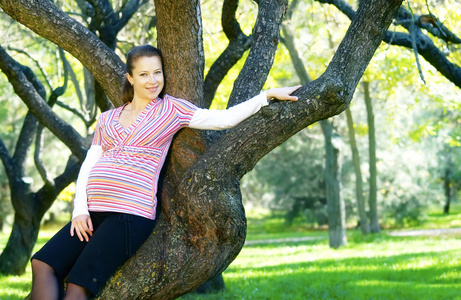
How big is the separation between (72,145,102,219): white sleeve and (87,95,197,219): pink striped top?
0.11 feet

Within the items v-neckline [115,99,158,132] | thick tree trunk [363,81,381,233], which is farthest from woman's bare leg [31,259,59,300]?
thick tree trunk [363,81,381,233]

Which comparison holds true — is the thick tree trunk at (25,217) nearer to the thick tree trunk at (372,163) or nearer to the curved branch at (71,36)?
the curved branch at (71,36)

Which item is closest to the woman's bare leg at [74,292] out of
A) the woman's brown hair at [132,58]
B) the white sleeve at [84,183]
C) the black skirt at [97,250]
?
the black skirt at [97,250]

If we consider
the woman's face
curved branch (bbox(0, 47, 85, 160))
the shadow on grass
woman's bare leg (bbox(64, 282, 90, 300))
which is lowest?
the shadow on grass

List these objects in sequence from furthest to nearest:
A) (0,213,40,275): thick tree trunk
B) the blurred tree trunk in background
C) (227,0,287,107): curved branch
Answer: the blurred tree trunk in background
(0,213,40,275): thick tree trunk
(227,0,287,107): curved branch

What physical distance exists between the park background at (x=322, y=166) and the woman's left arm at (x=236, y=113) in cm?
120

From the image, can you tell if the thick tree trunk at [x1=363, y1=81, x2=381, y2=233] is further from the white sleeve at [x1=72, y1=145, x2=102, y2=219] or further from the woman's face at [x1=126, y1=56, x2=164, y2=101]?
the white sleeve at [x1=72, y1=145, x2=102, y2=219]

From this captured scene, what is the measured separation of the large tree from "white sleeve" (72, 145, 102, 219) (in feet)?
1.40

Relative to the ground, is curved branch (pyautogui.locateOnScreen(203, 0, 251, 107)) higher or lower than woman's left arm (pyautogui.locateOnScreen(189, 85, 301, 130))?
higher

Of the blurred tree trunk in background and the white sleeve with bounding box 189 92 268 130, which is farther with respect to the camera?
the blurred tree trunk in background

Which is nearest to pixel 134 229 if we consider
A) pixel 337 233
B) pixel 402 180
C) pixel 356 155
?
pixel 337 233

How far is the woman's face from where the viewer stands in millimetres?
3570

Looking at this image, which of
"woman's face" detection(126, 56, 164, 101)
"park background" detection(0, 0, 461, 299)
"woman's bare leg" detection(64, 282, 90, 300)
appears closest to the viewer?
"woman's bare leg" detection(64, 282, 90, 300)

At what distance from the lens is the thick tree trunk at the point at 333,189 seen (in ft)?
48.0
